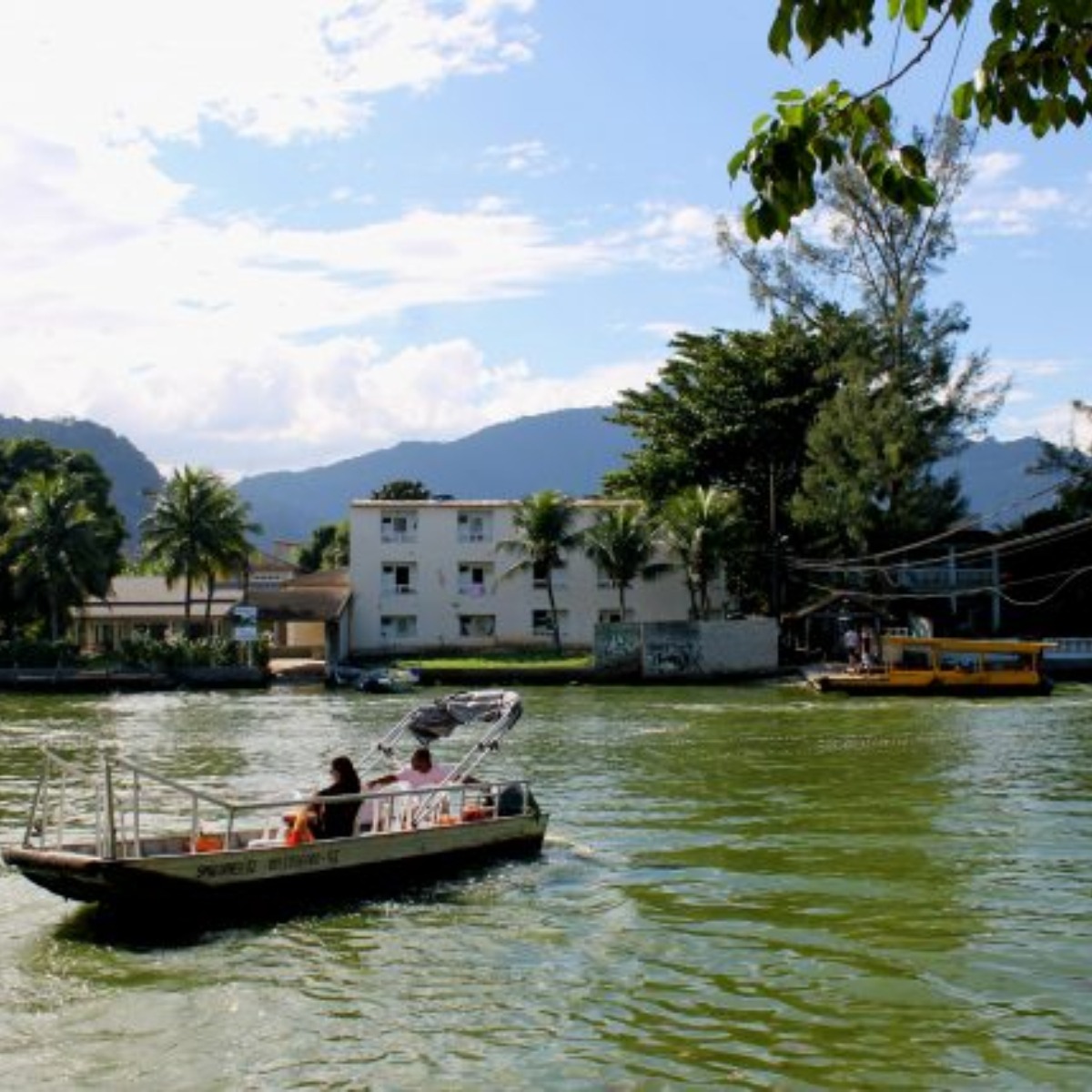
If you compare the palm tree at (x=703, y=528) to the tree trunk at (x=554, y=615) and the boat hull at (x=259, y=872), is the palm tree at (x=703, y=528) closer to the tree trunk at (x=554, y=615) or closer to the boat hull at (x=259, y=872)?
the tree trunk at (x=554, y=615)

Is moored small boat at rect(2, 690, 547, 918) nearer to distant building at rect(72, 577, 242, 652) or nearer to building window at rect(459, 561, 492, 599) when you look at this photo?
building window at rect(459, 561, 492, 599)

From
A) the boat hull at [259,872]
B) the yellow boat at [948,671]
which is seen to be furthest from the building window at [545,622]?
the boat hull at [259,872]

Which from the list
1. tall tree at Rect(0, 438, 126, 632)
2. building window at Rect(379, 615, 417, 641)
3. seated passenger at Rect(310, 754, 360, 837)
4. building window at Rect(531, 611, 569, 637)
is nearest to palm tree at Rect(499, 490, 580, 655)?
building window at Rect(531, 611, 569, 637)

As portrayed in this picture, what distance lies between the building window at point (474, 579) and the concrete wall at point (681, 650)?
13.7m

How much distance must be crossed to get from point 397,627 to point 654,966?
6164cm

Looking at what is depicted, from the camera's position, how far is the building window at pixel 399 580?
75500mm

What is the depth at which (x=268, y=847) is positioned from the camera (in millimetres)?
16875

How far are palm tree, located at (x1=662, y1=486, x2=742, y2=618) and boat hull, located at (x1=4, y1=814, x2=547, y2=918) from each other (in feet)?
156

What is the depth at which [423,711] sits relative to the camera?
2344 cm

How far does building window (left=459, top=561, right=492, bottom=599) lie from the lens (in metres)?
75.8

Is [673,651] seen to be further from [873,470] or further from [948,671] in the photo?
[948,671]

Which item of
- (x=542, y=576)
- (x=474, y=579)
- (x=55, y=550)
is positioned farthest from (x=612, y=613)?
(x=55, y=550)

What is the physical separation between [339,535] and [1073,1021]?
117368 millimetres

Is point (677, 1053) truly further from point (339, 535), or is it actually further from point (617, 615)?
point (339, 535)
